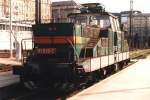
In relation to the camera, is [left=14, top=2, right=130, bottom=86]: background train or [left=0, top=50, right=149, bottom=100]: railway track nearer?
[left=14, top=2, right=130, bottom=86]: background train

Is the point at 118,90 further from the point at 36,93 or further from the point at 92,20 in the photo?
the point at 92,20

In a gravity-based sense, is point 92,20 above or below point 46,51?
above

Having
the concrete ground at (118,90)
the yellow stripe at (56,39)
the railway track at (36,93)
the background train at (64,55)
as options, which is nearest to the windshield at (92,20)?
the background train at (64,55)

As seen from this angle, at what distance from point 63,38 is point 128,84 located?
3211mm

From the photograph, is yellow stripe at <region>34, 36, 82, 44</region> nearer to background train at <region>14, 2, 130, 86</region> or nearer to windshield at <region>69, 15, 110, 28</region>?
background train at <region>14, 2, 130, 86</region>

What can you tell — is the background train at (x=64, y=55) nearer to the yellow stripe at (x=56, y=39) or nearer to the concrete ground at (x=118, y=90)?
the yellow stripe at (x=56, y=39)

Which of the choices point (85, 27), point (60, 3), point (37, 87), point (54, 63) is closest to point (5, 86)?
point (37, 87)

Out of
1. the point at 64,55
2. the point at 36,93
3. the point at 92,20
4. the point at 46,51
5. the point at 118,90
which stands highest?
the point at 92,20

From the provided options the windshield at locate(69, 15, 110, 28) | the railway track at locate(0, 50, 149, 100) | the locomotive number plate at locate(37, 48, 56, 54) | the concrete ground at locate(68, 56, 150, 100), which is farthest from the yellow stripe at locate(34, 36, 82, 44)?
the windshield at locate(69, 15, 110, 28)

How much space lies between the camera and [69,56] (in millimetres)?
12695

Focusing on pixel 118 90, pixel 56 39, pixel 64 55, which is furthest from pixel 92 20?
pixel 118 90

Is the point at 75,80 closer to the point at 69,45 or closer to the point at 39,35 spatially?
the point at 69,45

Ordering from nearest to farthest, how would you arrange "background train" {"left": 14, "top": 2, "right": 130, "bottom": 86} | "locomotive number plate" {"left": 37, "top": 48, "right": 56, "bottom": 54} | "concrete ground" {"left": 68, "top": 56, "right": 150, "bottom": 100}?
"concrete ground" {"left": 68, "top": 56, "right": 150, "bottom": 100}
"background train" {"left": 14, "top": 2, "right": 130, "bottom": 86}
"locomotive number plate" {"left": 37, "top": 48, "right": 56, "bottom": 54}

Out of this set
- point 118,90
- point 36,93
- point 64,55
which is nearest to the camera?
point 118,90
